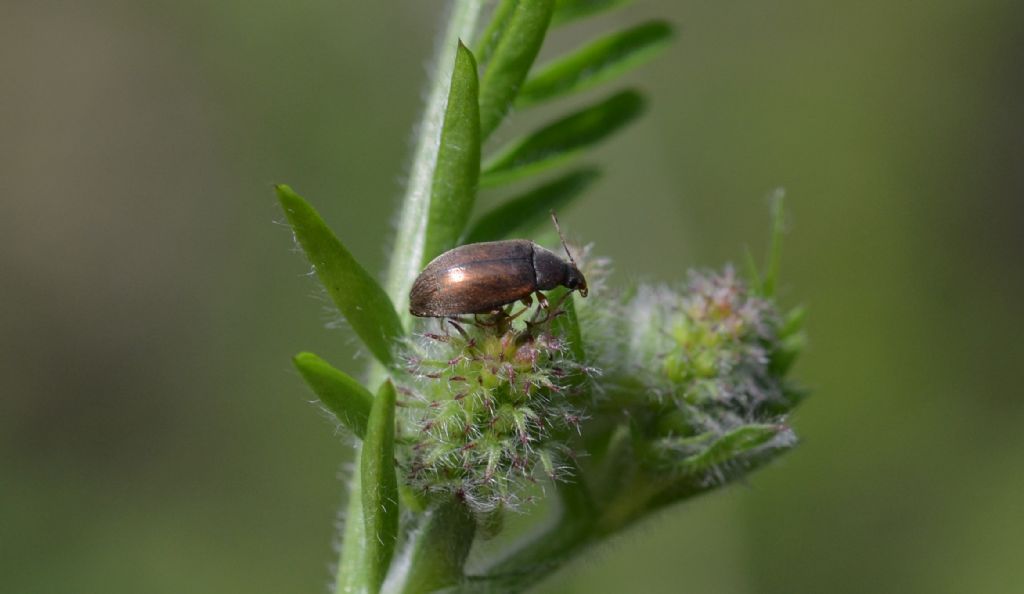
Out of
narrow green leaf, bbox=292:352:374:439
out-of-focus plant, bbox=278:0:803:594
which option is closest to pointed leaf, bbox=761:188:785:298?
out-of-focus plant, bbox=278:0:803:594

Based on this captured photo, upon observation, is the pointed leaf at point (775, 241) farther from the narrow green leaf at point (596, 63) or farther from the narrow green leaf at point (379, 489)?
the narrow green leaf at point (379, 489)

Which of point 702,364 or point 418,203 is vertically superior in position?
point 418,203

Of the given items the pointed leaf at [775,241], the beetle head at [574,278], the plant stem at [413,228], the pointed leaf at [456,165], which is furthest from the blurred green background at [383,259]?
the pointed leaf at [456,165]

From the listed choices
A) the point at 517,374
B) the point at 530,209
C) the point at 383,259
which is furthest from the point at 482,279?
the point at 383,259

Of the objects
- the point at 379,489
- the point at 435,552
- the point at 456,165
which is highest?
the point at 456,165

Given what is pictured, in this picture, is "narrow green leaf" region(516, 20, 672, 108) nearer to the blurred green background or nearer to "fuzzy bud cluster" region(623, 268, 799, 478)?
"fuzzy bud cluster" region(623, 268, 799, 478)

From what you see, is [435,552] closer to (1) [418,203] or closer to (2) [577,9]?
(1) [418,203]

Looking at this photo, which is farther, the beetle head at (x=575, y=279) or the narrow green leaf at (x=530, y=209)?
the narrow green leaf at (x=530, y=209)

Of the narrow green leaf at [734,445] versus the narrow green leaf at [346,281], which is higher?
the narrow green leaf at [346,281]
